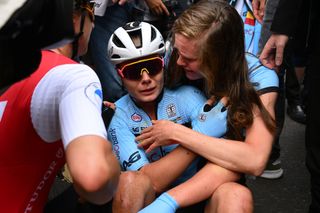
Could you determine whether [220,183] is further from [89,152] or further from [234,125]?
[89,152]

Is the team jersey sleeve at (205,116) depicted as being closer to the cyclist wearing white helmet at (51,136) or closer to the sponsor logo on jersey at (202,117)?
the sponsor logo on jersey at (202,117)

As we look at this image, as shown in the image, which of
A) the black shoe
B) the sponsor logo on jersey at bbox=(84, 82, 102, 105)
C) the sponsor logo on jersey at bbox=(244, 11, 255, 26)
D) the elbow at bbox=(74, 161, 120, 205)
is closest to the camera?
the elbow at bbox=(74, 161, 120, 205)

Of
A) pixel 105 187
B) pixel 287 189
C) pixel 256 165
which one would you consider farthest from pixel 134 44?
pixel 287 189

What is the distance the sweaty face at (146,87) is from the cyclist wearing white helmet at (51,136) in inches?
40.7

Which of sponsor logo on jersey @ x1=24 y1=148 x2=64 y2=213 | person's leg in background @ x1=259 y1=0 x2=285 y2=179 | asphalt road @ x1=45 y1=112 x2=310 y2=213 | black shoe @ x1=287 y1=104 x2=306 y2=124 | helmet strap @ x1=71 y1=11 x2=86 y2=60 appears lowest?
black shoe @ x1=287 y1=104 x2=306 y2=124

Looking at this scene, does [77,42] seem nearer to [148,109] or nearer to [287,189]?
[148,109]

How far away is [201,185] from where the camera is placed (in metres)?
2.14

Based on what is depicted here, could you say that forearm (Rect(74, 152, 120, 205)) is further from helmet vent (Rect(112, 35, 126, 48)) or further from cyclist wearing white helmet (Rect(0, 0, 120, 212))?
helmet vent (Rect(112, 35, 126, 48))

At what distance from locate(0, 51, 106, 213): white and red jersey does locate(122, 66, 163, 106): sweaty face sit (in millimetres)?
1048

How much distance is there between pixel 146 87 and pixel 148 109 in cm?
14

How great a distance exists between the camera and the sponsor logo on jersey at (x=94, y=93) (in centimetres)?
119

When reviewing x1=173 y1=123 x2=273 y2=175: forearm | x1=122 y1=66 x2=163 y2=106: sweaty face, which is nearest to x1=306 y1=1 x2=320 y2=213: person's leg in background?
x1=173 y1=123 x2=273 y2=175: forearm

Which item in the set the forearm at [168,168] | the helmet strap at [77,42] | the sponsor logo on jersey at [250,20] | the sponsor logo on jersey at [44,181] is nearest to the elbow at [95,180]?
the sponsor logo on jersey at [44,181]

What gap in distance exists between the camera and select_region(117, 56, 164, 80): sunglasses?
2494 millimetres
